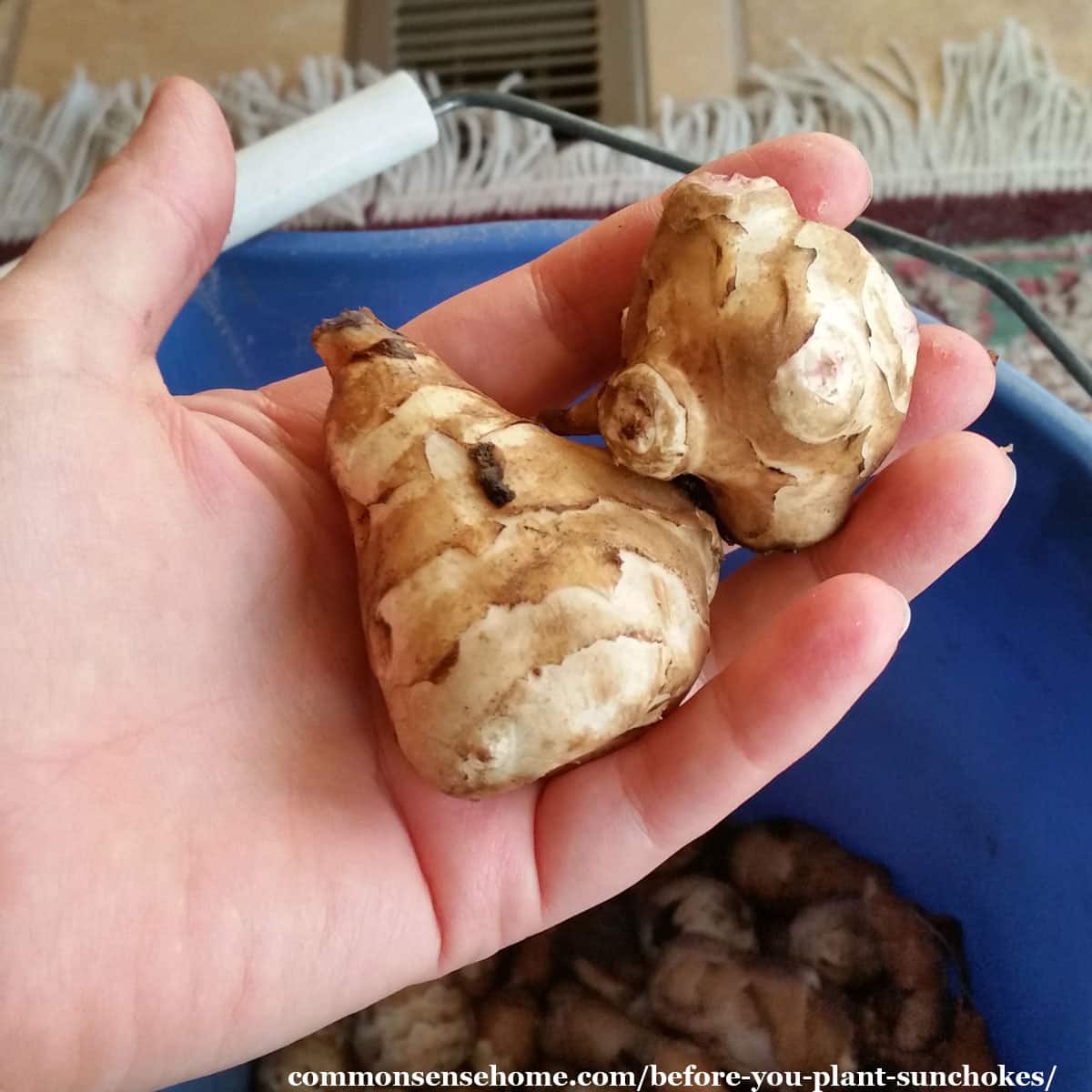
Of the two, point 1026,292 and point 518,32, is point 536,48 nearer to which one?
point 518,32

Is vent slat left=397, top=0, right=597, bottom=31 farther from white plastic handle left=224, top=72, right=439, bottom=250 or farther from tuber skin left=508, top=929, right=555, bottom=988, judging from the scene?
tuber skin left=508, top=929, right=555, bottom=988

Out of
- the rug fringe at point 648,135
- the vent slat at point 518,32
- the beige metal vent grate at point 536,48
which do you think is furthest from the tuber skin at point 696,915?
the vent slat at point 518,32

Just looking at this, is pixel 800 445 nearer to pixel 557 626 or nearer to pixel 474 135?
pixel 557 626

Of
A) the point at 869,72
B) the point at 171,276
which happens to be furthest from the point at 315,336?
the point at 869,72

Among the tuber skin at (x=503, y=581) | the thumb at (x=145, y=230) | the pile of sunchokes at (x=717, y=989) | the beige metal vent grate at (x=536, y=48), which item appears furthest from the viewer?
the beige metal vent grate at (x=536, y=48)

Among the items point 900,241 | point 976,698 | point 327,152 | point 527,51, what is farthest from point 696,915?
point 527,51

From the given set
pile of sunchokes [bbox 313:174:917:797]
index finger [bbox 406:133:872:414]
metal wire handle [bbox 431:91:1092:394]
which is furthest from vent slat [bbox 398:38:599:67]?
pile of sunchokes [bbox 313:174:917:797]

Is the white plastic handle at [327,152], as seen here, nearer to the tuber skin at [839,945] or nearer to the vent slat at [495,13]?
the vent slat at [495,13]
